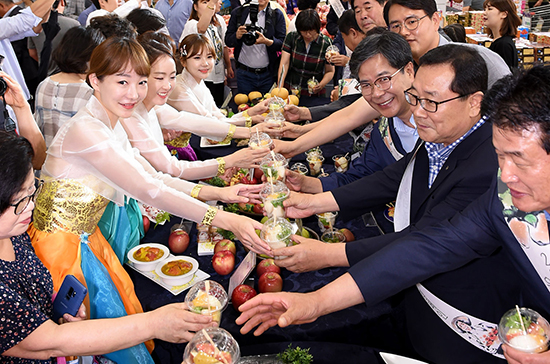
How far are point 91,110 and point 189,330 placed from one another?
119cm

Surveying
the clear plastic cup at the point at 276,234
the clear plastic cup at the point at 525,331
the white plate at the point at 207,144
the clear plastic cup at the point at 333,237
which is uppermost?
the clear plastic cup at the point at 525,331

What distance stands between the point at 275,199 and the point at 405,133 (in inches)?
33.8

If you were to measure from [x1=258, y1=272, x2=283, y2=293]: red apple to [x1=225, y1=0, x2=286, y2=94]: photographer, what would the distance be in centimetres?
394

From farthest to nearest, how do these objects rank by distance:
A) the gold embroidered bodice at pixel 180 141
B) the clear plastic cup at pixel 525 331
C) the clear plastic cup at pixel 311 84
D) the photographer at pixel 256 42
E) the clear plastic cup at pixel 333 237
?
1. the photographer at pixel 256 42
2. the clear plastic cup at pixel 311 84
3. the gold embroidered bodice at pixel 180 141
4. the clear plastic cup at pixel 333 237
5. the clear plastic cup at pixel 525 331

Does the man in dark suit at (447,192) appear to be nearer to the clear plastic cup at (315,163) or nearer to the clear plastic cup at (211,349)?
the clear plastic cup at (211,349)

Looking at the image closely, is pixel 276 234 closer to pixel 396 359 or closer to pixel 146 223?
pixel 396 359

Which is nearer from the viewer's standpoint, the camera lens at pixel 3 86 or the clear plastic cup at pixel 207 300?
the clear plastic cup at pixel 207 300

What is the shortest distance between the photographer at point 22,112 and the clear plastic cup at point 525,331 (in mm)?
2341

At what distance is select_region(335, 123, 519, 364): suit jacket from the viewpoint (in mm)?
1629

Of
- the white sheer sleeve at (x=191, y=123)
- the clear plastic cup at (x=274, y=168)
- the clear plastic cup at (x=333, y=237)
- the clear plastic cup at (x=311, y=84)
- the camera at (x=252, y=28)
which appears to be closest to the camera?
the clear plastic cup at (x=333, y=237)

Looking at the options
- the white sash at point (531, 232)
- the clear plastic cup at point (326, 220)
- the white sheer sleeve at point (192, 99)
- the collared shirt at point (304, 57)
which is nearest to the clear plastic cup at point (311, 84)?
the collared shirt at point (304, 57)

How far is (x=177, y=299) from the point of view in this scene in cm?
196

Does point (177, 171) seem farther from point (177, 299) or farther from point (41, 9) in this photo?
point (41, 9)

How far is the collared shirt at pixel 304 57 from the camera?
511cm
